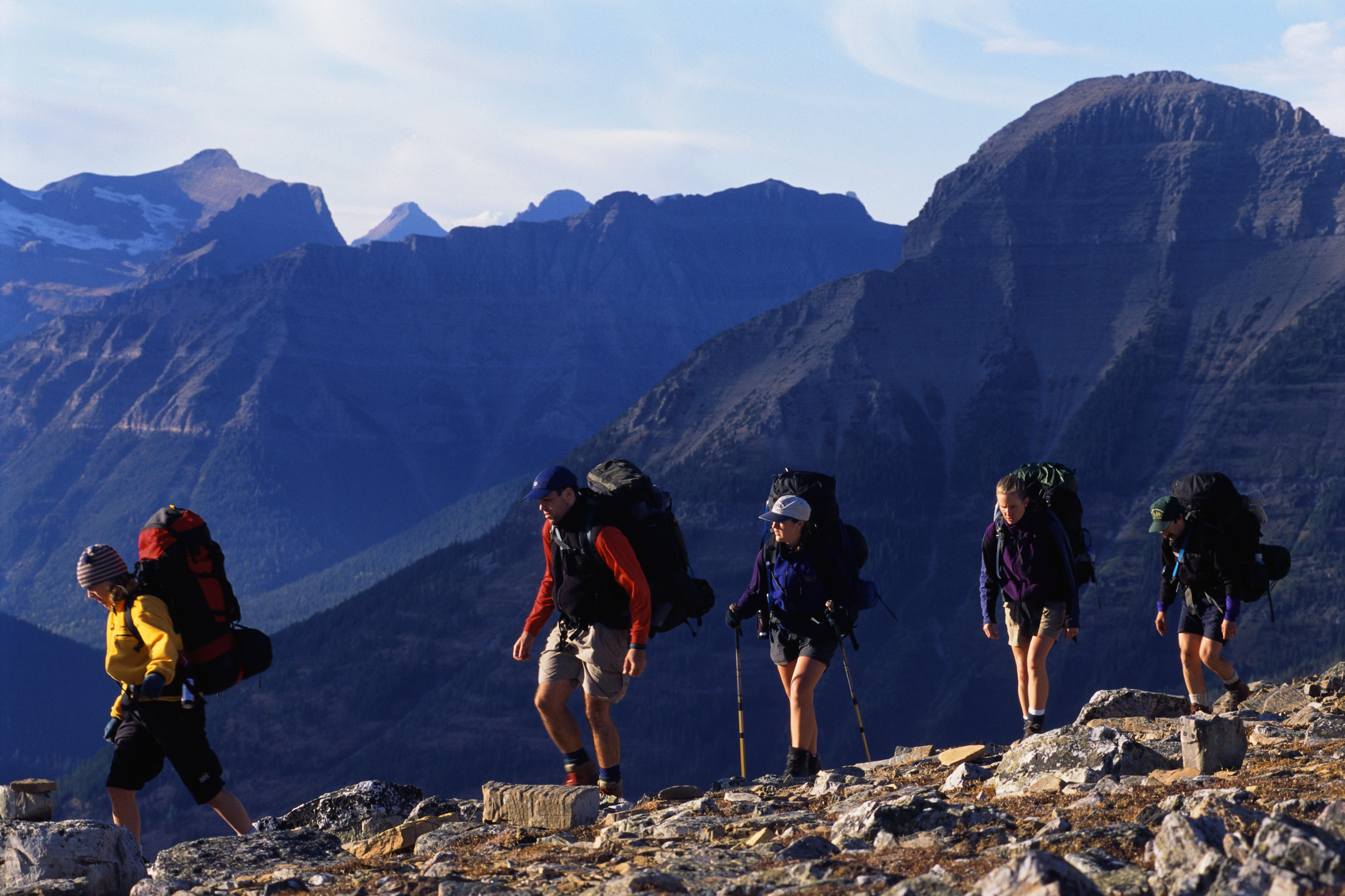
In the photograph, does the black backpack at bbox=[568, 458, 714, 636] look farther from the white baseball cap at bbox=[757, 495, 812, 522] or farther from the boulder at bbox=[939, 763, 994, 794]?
the boulder at bbox=[939, 763, 994, 794]

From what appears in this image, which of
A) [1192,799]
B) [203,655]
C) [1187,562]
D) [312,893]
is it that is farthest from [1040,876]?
[1187,562]

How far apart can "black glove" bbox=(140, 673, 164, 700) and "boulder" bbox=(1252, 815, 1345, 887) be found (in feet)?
29.2

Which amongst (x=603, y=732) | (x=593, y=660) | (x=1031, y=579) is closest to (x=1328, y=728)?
(x=1031, y=579)

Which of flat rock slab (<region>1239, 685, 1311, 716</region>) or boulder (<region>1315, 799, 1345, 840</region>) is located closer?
boulder (<region>1315, 799, 1345, 840</region>)

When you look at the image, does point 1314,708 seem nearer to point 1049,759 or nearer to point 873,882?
point 1049,759

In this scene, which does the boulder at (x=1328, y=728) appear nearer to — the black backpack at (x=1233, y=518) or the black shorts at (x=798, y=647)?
the black backpack at (x=1233, y=518)

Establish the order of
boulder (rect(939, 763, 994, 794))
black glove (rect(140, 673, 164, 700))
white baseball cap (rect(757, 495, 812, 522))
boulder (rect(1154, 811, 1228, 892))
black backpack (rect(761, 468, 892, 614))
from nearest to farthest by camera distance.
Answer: boulder (rect(1154, 811, 1228, 892)), black glove (rect(140, 673, 164, 700)), boulder (rect(939, 763, 994, 794)), white baseball cap (rect(757, 495, 812, 522)), black backpack (rect(761, 468, 892, 614))

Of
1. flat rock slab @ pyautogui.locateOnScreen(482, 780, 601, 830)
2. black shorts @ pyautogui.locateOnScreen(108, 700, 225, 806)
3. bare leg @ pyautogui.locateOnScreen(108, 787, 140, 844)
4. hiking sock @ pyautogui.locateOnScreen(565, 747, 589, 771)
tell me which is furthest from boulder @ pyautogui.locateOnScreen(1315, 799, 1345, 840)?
bare leg @ pyautogui.locateOnScreen(108, 787, 140, 844)

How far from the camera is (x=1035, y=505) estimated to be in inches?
604

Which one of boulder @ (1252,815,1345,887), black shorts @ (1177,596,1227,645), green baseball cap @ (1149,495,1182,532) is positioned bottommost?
black shorts @ (1177,596,1227,645)

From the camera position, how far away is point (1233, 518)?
→ 15.7 metres

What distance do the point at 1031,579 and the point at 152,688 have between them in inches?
391

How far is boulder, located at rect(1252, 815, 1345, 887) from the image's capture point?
653 centimetres

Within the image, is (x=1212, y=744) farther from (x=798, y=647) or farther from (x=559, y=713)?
(x=559, y=713)
